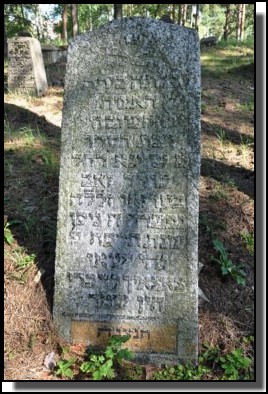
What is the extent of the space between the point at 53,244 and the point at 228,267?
1567 millimetres

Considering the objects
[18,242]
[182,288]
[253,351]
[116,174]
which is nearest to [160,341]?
[182,288]

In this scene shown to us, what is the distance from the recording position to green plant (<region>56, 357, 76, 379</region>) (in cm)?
273

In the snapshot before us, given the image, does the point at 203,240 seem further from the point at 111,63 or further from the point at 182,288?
the point at 111,63

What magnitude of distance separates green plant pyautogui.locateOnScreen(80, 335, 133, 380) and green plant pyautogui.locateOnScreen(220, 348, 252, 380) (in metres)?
0.68

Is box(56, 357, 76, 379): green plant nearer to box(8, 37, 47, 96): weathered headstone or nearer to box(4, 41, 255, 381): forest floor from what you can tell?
box(4, 41, 255, 381): forest floor

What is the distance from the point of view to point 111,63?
2740 mm

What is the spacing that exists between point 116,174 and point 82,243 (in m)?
0.57

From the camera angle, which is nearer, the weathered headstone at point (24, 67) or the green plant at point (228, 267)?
the green plant at point (228, 267)

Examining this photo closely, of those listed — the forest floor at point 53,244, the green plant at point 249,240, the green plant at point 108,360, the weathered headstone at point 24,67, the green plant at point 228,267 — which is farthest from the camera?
the weathered headstone at point 24,67

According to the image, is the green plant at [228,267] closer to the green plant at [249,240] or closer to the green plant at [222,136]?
the green plant at [249,240]

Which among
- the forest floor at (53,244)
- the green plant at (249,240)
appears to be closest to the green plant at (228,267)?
the forest floor at (53,244)

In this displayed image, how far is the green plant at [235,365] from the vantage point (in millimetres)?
2789

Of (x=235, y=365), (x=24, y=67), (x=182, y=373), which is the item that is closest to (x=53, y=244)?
(x=182, y=373)

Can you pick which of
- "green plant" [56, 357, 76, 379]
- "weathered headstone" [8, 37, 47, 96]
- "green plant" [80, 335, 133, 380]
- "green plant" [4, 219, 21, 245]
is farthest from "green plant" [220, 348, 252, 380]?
"weathered headstone" [8, 37, 47, 96]
